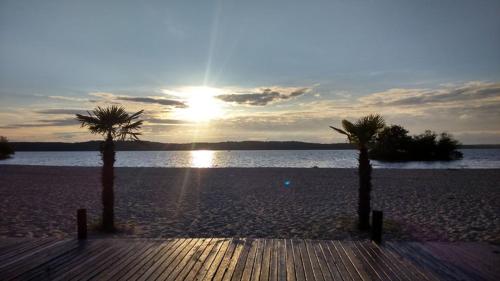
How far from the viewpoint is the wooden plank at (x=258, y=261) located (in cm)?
647


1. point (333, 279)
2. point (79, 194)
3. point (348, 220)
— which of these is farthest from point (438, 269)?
point (79, 194)

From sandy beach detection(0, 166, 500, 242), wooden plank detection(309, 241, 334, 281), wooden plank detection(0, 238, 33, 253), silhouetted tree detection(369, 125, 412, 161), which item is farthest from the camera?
silhouetted tree detection(369, 125, 412, 161)

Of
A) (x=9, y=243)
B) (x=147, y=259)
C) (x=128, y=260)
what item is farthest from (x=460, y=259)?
(x=9, y=243)

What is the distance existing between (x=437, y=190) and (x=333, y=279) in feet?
65.1

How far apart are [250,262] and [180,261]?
4.71 ft

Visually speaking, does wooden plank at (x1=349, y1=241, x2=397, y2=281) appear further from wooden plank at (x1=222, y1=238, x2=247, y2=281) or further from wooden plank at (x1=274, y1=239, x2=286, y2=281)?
wooden plank at (x1=222, y1=238, x2=247, y2=281)

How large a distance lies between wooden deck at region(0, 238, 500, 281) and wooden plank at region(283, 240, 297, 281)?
0.02 meters

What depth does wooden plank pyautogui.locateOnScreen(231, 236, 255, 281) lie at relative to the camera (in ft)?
21.2

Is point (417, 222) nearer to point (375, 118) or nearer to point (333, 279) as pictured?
point (375, 118)

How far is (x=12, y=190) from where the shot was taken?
2350 centimetres

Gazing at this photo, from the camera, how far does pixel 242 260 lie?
7.34 meters

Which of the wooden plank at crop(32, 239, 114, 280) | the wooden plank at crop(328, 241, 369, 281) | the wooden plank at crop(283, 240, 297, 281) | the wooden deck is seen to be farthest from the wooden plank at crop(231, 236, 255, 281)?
the wooden plank at crop(32, 239, 114, 280)

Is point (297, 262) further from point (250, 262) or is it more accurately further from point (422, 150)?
point (422, 150)

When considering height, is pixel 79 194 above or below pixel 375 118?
below
